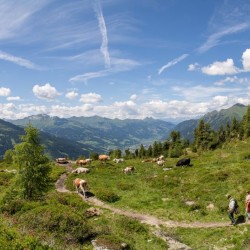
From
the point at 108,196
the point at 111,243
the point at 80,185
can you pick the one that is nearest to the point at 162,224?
the point at 111,243

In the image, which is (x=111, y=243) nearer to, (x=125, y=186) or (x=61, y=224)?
(x=61, y=224)

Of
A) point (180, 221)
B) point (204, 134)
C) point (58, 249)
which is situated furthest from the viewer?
point (204, 134)

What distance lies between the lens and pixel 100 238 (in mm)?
22688

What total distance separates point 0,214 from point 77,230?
921cm

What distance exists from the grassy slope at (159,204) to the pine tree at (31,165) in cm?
217

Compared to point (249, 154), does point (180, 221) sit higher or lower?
lower

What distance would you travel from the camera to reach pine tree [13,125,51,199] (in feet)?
117

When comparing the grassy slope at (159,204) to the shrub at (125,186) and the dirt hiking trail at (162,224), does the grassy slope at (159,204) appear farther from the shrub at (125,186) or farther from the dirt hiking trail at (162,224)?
the dirt hiking trail at (162,224)

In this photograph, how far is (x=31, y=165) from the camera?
3588 cm

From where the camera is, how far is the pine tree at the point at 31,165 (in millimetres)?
35812

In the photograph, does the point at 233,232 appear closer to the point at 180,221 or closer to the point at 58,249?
the point at 180,221

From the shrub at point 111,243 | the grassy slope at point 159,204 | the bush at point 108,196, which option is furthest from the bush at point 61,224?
the bush at point 108,196

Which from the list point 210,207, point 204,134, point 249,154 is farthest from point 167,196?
point 204,134

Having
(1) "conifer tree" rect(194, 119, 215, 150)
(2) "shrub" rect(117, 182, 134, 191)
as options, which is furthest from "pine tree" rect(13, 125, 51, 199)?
(1) "conifer tree" rect(194, 119, 215, 150)
